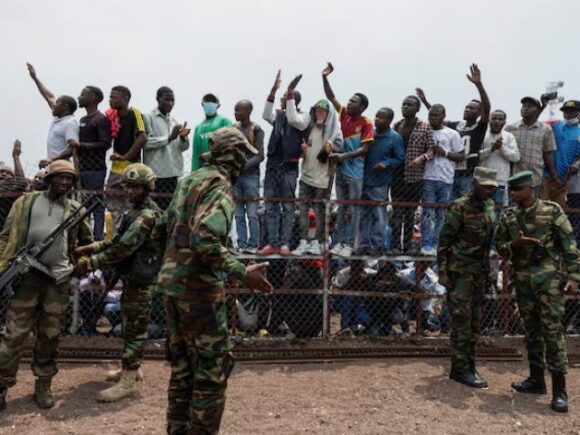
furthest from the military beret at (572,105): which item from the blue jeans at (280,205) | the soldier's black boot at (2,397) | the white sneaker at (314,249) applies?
the soldier's black boot at (2,397)

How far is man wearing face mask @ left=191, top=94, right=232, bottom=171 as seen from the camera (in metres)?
6.85

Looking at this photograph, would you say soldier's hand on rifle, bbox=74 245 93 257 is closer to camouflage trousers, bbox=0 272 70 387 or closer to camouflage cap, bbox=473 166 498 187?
camouflage trousers, bbox=0 272 70 387

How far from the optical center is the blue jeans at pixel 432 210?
6.84m

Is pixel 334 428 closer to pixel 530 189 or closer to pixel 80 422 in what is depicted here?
pixel 80 422

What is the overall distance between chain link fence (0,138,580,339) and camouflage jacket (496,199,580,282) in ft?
3.60

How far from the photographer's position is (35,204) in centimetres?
499

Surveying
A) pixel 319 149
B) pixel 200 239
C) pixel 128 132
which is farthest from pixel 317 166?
pixel 200 239

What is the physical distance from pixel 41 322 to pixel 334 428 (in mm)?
2730

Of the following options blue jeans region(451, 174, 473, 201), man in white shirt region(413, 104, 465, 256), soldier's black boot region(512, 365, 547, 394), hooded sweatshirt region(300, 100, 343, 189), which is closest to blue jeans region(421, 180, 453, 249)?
man in white shirt region(413, 104, 465, 256)

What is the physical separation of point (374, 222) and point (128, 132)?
10.2 ft

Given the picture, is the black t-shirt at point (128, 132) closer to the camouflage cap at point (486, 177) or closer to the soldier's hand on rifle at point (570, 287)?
the camouflage cap at point (486, 177)

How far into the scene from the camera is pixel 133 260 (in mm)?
5195

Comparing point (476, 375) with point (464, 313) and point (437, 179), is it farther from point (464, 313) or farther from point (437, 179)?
point (437, 179)

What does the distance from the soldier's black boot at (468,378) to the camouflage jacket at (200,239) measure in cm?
339
